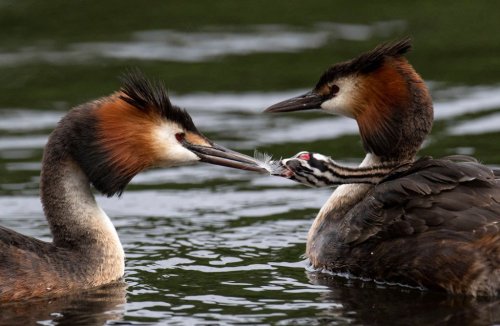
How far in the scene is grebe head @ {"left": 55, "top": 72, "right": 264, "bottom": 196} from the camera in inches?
386

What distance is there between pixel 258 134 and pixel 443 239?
18.6 ft

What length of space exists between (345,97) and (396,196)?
4.01 ft

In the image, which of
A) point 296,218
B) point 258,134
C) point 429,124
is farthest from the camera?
point 258,134

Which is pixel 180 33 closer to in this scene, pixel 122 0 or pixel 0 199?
pixel 122 0

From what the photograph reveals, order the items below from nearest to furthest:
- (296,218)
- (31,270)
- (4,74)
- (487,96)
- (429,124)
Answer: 1. (31,270)
2. (429,124)
3. (296,218)
4. (487,96)
5. (4,74)

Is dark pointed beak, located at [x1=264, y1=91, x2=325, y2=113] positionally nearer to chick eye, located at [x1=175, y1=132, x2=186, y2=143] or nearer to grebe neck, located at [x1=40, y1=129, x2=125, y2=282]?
chick eye, located at [x1=175, y1=132, x2=186, y2=143]

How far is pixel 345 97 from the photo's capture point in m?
10.7

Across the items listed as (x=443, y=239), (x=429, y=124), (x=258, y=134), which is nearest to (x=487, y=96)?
(x=258, y=134)

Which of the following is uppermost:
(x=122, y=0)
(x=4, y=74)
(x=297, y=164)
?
(x=122, y=0)

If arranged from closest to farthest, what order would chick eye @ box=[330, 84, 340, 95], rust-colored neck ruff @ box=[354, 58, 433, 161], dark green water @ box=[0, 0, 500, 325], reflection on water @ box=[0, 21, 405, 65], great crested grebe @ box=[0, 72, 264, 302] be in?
dark green water @ box=[0, 0, 500, 325], great crested grebe @ box=[0, 72, 264, 302], rust-colored neck ruff @ box=[354, 58, 433, 161], chick eye @ box=[330, 84, 340, 95], reflection on water @ box=[0, 21, 405, 65]

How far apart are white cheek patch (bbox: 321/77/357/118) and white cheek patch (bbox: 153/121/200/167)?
4.33ft

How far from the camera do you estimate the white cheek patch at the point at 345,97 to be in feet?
34.8

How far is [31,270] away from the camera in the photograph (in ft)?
31.0

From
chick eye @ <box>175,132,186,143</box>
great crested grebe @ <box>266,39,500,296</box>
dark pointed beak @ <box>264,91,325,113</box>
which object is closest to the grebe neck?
chick eye @ <box>175,132,186,143</box>
